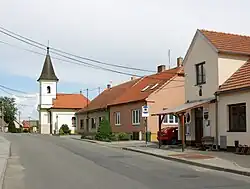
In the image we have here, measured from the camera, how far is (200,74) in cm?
2825

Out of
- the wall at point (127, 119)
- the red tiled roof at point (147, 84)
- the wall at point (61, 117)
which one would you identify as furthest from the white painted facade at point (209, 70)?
the wall at point (61, 117)

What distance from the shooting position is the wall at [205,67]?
2638 cm

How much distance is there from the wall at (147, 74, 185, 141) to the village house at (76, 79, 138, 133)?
10245mm

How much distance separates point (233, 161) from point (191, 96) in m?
10.3

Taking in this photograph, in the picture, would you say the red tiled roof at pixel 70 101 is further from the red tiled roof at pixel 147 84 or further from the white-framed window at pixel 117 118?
the white-framed window at pixel 117 118

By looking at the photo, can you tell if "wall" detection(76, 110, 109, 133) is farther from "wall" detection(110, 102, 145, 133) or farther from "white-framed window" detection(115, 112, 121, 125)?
"wall" detection(110, 102, 145, 133)

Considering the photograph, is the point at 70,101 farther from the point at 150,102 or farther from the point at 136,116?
the point at 150,102

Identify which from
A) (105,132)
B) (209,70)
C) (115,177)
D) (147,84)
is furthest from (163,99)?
(115,177)

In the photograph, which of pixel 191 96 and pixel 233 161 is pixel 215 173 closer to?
pixel 233 161

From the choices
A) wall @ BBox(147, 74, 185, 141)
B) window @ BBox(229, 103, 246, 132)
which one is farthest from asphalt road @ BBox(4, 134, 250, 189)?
wall @ BBox(147, 74, 185, 141)

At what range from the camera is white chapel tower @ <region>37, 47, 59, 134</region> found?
79125mm

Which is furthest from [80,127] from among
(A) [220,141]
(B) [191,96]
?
(A) [220,141]

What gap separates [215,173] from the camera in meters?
15.8

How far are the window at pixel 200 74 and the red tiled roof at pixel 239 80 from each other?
217cm
